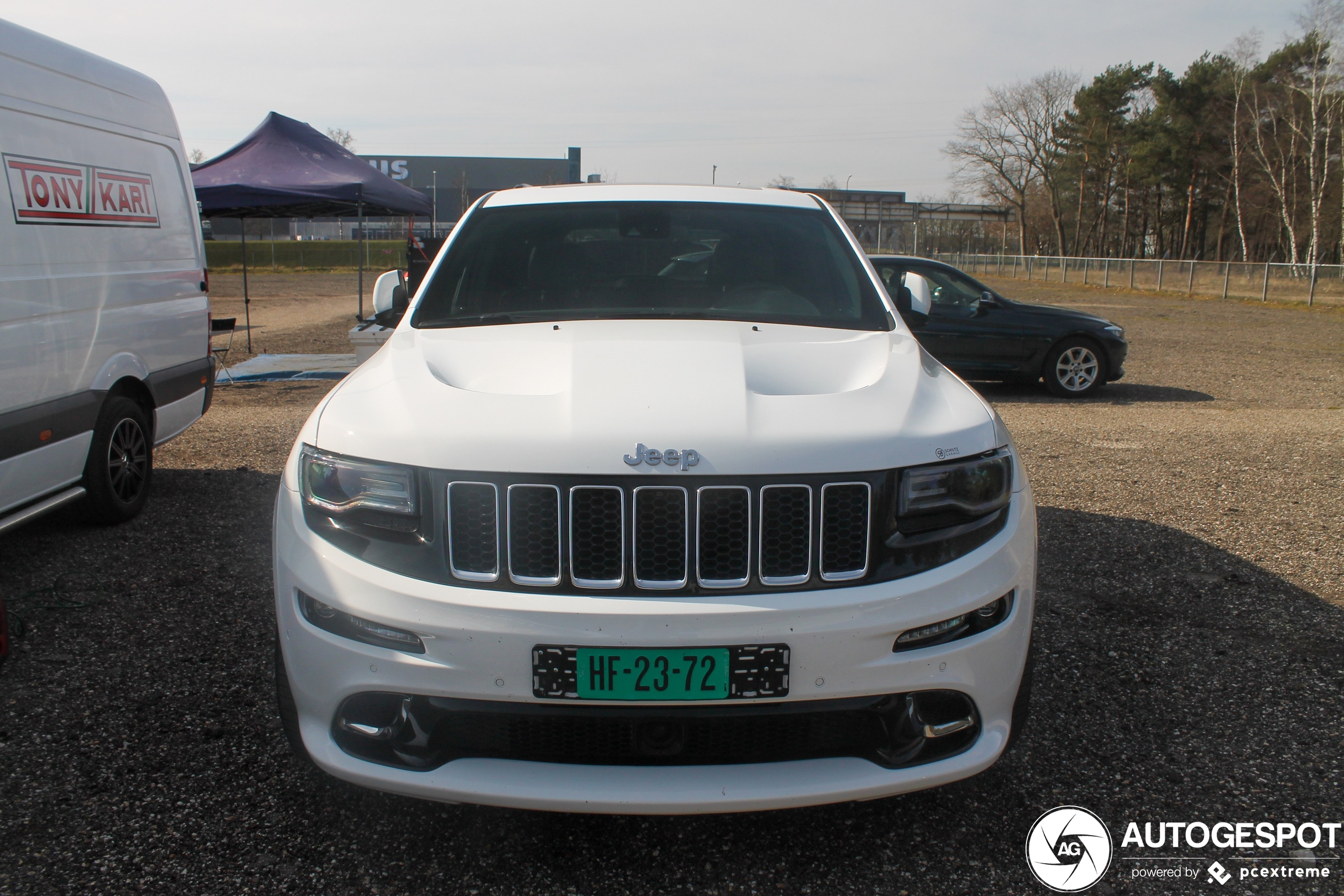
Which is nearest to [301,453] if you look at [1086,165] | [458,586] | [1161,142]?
[458,586]

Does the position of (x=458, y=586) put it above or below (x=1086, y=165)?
below

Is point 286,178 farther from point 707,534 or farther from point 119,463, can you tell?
point 707,534

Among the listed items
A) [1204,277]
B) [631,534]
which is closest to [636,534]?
[631,534]

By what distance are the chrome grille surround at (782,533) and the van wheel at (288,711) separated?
1127 millimetres

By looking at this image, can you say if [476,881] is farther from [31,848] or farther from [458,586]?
[31,848]

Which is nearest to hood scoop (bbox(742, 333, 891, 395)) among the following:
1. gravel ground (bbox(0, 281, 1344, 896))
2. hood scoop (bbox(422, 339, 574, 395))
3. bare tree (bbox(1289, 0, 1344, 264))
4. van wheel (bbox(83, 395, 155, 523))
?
hood scoop (bbox(422, 339, 574, 395))

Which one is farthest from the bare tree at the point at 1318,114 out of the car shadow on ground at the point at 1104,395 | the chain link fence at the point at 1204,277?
the car shadow on ground at the point at 1104,395

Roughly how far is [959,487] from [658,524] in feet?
2.26

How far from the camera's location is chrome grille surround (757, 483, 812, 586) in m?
2.01

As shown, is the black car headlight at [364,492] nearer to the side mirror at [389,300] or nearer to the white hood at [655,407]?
the white hood at [655,407]

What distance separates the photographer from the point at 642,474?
6.52ft

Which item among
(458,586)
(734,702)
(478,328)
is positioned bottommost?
(734,702)

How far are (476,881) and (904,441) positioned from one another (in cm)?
138

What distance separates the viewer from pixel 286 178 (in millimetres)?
12586
